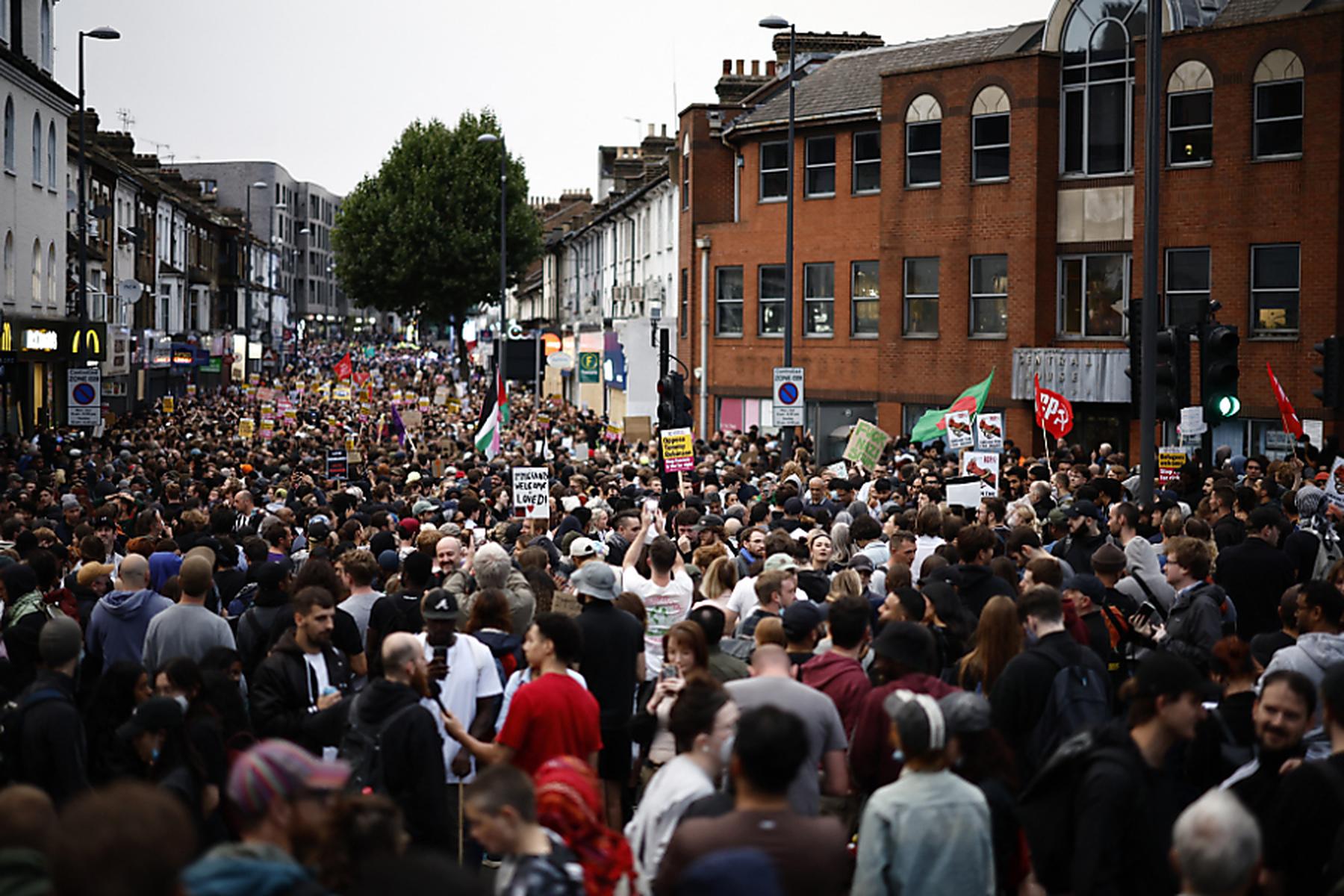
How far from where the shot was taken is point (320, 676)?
877 cm

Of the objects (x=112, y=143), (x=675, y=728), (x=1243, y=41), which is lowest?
(x=675, y=728)

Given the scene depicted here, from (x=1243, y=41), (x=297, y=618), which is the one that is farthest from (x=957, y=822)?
(x=1243, y=41)

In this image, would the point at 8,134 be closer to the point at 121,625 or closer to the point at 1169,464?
the point at 1169,464

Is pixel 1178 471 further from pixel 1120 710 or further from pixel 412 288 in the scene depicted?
pixel 412 288

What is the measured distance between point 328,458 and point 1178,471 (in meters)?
14.7

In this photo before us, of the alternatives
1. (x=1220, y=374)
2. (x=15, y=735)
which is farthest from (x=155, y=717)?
(x=1220, y=374)

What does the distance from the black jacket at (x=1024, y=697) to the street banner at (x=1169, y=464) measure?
11.7 meters

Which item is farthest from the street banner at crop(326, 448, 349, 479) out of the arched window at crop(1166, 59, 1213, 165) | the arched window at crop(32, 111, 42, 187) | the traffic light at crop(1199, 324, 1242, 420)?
the arched window at crop(32, 111, 42, 187)

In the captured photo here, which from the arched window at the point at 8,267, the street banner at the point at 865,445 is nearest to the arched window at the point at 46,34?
the arched window at the point at 8,267

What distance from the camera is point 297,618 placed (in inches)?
341

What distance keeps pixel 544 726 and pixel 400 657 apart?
772 mm

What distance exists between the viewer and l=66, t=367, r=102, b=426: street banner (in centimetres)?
2905

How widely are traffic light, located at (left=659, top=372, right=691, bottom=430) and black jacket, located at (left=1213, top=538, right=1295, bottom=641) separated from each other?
14443 mm

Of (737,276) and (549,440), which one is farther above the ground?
(737,276)
